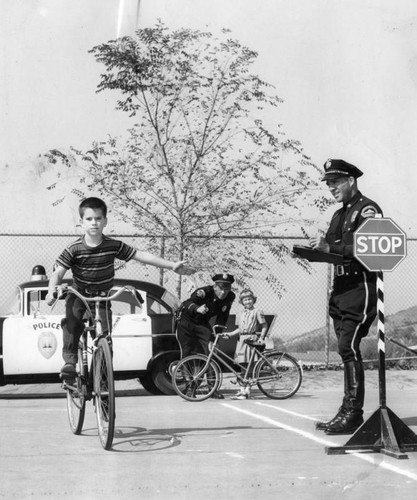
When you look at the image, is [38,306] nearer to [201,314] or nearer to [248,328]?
[201,314]

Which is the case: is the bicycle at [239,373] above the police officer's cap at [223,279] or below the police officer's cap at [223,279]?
below

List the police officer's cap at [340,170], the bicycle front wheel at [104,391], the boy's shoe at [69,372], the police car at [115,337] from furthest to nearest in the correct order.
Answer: the police car at [115,337]
the police officer's cap at [340,170]
the boy's shoe at [69,372]
the bicycle front wheel at [104,391]

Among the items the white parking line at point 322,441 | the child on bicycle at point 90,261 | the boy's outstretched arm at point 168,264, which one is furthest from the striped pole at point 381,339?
the child on bicycle at point 90,261

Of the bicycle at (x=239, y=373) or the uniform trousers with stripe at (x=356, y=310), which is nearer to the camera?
the uniform trousers with stripe at (x=356, y=310)

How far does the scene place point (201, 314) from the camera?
1302 centimetres

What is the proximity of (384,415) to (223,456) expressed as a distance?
1174mm

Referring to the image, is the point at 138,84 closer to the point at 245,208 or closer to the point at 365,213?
the point at 245,208

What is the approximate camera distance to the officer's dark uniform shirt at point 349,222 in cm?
815

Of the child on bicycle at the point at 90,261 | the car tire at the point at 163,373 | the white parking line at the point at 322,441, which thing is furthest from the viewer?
the car tire at the point at 163,373

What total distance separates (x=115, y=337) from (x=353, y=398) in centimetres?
514

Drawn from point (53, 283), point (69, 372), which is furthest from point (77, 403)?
point (53, 283)

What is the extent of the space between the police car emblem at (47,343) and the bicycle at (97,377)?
13.6 feet

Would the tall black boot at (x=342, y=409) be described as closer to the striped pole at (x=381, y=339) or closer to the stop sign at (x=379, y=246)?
the striped pole at (x=381, y=339)

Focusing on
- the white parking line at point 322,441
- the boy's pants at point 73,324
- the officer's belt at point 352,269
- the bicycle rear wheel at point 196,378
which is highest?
the officer's belt at point 352,269
